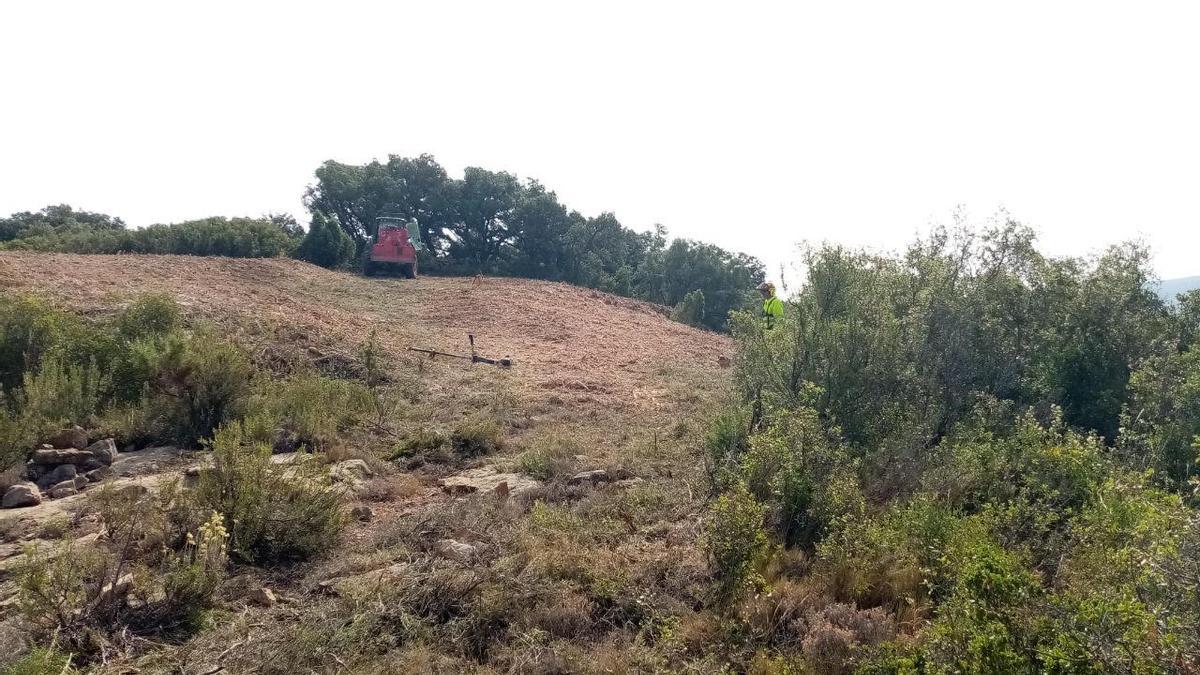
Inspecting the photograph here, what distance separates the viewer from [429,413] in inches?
365

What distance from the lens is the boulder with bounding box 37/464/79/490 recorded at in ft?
20.0

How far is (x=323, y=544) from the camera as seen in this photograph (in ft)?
16.8

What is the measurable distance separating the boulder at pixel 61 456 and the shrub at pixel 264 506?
2231 millimetres

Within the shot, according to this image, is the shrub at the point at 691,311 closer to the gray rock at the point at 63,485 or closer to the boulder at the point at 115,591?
the gray rock at the point at 63,485

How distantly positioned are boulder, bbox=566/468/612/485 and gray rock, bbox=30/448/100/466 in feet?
14.9

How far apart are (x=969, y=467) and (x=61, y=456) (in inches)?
311

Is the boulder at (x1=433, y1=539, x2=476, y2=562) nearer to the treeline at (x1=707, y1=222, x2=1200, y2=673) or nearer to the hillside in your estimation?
the hillside

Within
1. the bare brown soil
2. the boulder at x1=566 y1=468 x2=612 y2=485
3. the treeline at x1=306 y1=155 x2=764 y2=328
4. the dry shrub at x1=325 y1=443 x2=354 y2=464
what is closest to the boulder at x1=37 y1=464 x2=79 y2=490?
the dry shrub at x1=325 y1=443 x2=354 y2=464

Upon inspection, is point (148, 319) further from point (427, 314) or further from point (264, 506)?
point (427, 314)

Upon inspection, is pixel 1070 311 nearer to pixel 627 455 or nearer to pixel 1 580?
pixel 627 455

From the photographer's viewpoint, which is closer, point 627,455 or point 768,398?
point 768,398

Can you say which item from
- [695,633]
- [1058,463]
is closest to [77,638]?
[695,633]

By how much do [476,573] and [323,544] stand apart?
58.3 inches

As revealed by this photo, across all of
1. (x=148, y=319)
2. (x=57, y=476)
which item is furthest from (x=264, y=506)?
(x=148, y=319)
